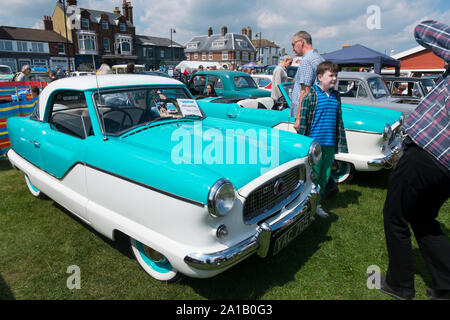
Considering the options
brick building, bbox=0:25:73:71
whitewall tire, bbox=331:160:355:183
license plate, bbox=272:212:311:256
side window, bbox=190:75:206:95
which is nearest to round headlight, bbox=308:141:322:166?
license plate, bbox=272:212:311:256

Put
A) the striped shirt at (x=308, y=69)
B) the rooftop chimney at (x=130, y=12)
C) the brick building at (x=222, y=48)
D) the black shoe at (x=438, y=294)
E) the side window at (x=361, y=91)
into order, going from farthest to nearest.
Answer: the brick building at (x=222, y=48), the rooftop chimney at (x=130, y=12), the side window at (x=361, y=91), the striped shirt at (x=308, y=69), the black shoe at (x=438, y=294)

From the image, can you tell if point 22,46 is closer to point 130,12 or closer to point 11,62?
point 11,62

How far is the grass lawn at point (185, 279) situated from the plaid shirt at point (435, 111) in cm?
126

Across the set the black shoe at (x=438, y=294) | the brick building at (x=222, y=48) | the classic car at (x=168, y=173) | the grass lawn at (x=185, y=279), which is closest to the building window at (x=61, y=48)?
the brick building at (x=222, y=48)

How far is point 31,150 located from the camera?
3.37 metres

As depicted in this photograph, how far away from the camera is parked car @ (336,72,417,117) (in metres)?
6.20

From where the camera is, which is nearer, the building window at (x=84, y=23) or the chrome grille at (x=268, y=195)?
the chrome grille at (x=268, y=195)

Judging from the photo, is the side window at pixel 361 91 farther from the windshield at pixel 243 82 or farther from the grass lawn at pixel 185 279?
the grass lawn at pixel 185 279

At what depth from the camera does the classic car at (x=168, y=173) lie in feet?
6.42

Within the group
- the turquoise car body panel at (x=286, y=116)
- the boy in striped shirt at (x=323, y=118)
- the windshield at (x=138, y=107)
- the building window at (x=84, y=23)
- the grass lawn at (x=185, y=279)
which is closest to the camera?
the grass lawn at (x=185, y=279)

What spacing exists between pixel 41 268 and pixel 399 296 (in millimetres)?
3074

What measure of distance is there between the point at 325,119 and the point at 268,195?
1.32 metres

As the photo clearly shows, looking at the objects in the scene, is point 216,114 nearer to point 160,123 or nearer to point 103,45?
point 160,123
